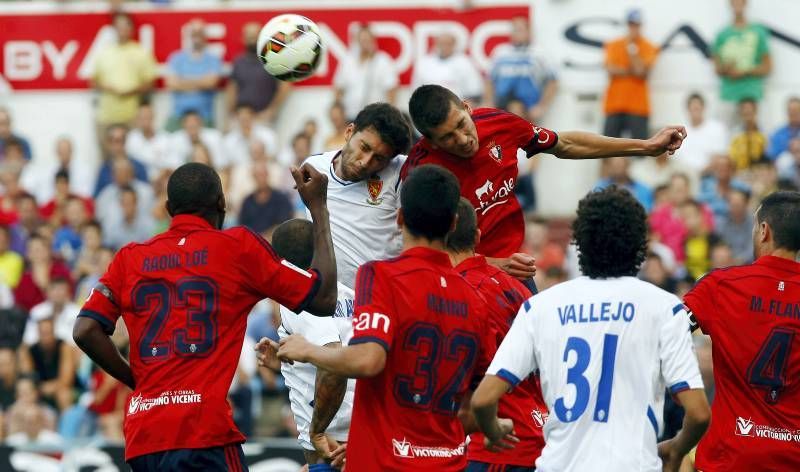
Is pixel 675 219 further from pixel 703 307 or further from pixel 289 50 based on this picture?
pixel 703 307

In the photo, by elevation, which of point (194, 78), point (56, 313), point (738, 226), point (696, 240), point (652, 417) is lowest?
point (56, 313)

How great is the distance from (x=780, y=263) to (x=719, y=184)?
983cm

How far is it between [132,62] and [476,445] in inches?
544

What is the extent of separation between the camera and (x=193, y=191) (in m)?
7.96

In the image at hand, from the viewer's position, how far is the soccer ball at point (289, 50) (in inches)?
385

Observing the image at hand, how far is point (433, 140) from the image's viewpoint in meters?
8.77

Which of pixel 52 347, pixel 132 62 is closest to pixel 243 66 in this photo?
pixel 132 62

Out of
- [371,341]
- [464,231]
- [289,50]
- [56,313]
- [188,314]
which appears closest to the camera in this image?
[371,341]

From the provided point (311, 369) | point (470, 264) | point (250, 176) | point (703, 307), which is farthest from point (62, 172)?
point (703, 307)

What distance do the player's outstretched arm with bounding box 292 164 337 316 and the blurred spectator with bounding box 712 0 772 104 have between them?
12.3m

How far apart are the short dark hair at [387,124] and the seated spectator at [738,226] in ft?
27.8

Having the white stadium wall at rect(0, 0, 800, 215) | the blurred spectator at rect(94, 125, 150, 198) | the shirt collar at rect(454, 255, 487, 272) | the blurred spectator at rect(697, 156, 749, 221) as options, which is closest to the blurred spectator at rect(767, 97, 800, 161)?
the blurred spectator at rect(697, 156, 749, 221)

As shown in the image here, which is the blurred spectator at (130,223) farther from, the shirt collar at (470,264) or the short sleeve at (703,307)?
the short sleeve at (703,307)

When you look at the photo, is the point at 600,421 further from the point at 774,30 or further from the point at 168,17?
the point at 168,17
